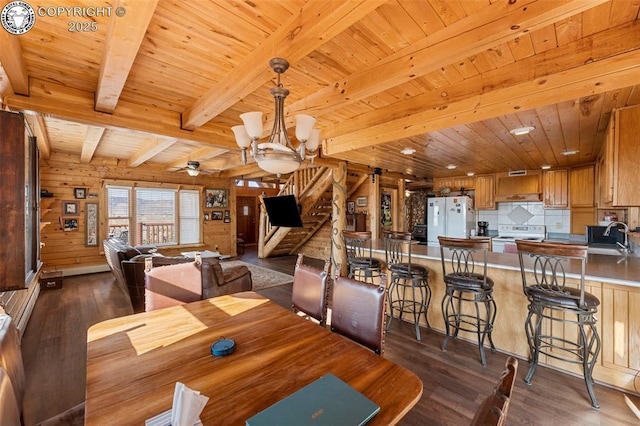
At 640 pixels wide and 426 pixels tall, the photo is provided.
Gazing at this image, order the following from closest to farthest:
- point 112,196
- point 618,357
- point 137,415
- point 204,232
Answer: point 137,415 < point 618,357 < point 112,196 < point 204,232

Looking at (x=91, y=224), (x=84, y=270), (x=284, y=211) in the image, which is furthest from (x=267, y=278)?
(x=91, y=224)

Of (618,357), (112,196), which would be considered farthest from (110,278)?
(618,357)

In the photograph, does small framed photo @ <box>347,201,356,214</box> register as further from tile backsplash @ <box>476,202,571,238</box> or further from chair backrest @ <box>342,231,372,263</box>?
chair backrest @ <box>342,231,372,263</box>

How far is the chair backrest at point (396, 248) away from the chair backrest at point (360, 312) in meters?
1.54

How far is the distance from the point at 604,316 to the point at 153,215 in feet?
27.4

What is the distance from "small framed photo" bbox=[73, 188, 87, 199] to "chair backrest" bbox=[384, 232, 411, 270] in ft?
22.4

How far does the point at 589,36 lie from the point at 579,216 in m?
4.44

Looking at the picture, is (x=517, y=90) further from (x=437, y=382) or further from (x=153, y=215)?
(x=153, y=215)

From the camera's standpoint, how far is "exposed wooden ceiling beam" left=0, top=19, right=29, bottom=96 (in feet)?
5.29

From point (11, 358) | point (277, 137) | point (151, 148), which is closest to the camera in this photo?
point (11, 358)

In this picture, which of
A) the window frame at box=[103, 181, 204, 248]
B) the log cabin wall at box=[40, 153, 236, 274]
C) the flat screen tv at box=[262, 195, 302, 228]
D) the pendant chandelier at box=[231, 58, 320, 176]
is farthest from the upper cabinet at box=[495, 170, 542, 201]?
the log cabin wall at box=[40, 153, 236, 274]

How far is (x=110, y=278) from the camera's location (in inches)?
223

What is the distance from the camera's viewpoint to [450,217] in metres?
5.89

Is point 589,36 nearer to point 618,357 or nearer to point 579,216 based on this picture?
point 618,357
